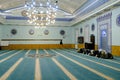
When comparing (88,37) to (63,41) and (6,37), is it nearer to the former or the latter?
(63,41)

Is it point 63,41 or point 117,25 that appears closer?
point 117,25

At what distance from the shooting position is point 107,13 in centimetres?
1070

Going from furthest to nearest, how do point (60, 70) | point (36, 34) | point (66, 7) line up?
point (36, 34) < point (66, 7) < point (60, 70)

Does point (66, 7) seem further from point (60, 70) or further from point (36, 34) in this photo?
point (60, 70)

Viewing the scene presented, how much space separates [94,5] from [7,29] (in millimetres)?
10102

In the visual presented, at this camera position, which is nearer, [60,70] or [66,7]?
[60,70]

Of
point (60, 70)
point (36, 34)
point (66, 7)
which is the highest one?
point (66, 7)

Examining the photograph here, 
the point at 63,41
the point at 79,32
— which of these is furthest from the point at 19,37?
the point at 79,32

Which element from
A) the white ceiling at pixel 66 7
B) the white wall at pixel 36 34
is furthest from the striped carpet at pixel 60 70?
the white wall at pixel 36 34

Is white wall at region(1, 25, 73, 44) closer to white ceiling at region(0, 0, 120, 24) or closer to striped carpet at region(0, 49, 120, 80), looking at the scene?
white ceiling at region(0, 0, 120, 24)

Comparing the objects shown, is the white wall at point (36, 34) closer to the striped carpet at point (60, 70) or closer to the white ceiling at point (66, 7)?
the white ceiling at point (66, 7)

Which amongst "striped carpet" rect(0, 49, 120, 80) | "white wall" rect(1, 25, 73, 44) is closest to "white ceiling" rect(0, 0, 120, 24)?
"white wall" rect(1, 25, 73, 44)

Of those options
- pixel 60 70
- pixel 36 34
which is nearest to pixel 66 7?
pixel 36 34

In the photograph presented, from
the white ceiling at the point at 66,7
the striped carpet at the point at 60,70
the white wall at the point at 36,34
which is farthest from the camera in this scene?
the white wall at the point at 36,34
